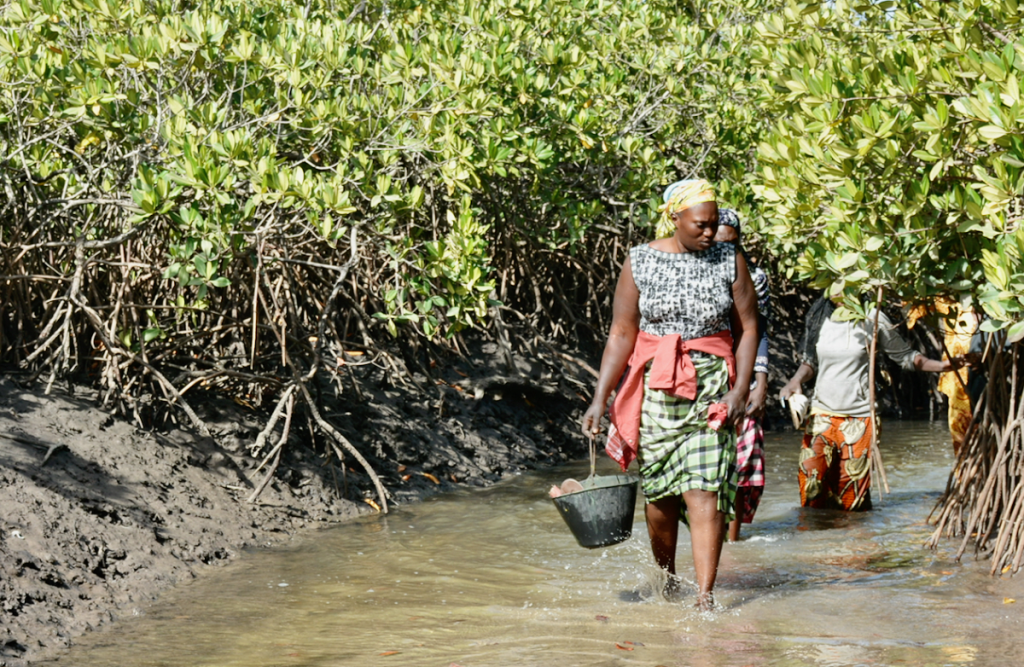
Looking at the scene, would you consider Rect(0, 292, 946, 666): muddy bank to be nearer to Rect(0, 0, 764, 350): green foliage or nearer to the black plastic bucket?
Rect(0, 0, 764, 350): green foliage

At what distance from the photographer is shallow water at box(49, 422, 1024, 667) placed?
3.68 meters

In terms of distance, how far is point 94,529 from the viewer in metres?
4.63

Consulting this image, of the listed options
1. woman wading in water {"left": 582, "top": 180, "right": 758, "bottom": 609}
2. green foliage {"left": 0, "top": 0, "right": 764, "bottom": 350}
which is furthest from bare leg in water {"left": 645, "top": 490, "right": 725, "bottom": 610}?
green foliage {"left": 0, "top": 0, "right": 764, "bottom": 350}

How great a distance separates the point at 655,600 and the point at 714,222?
137 cm

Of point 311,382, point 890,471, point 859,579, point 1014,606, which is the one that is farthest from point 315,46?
point 890,471

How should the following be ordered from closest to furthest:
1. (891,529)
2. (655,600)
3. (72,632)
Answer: (72,632)
(655,600)
(891,529)

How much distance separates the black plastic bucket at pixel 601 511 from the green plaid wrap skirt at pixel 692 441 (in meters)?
A: 0.16

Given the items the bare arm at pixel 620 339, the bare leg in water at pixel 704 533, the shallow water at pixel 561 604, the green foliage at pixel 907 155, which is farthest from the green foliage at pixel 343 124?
the bare leg in water at pixel 704 533

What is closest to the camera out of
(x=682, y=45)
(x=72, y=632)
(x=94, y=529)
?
(x=72, y=632)

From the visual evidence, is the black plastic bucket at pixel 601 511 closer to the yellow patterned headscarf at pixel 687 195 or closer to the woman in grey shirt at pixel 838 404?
the yellow patterned headscarf at pixel 687 195

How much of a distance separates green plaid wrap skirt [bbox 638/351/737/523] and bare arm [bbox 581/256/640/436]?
0.14m

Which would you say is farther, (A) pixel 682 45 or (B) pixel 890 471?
(A) pixel 682 45

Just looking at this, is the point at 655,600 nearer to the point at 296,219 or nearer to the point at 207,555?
the point at 207,555

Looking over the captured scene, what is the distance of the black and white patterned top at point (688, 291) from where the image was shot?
161 inches
